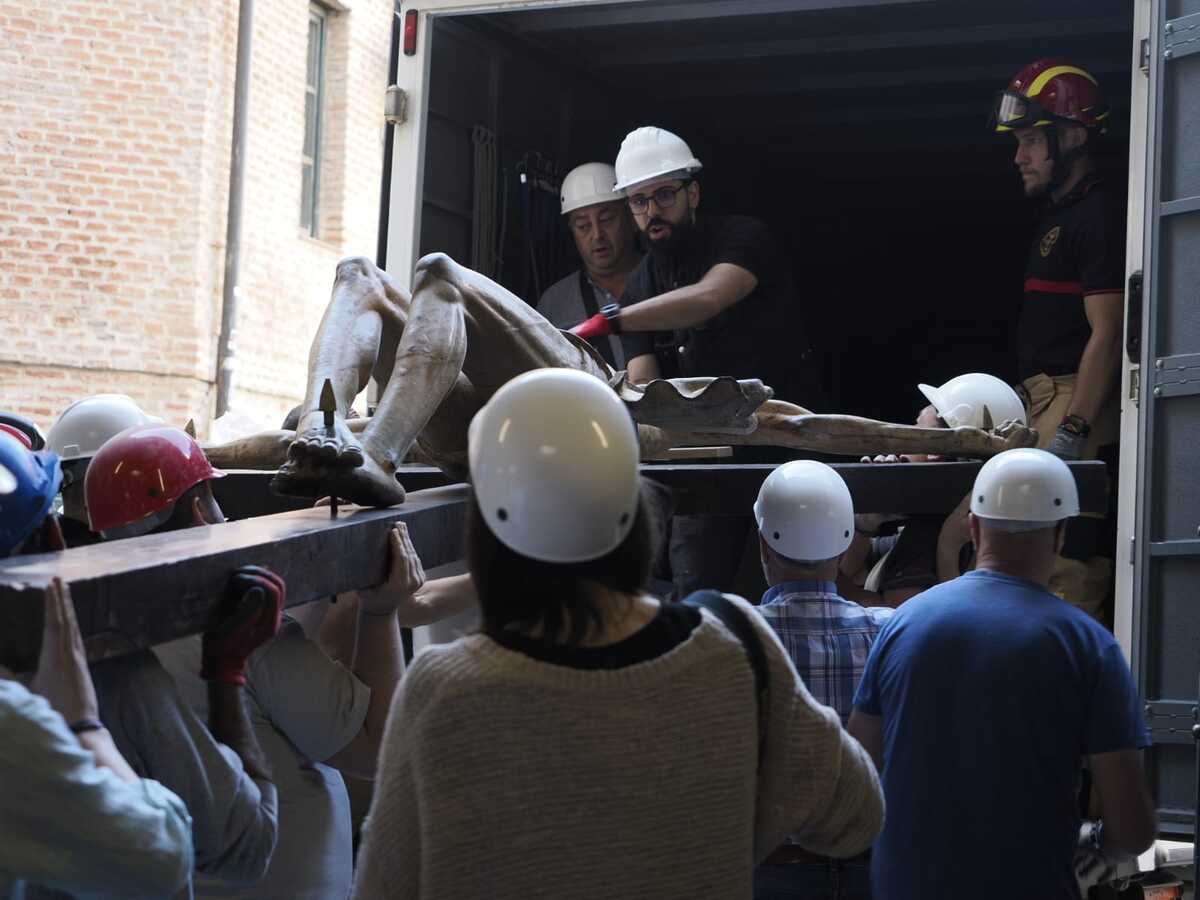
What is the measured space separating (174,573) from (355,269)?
2106 mm

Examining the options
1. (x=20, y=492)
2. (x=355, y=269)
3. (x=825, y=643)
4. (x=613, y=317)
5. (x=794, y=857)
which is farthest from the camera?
(x=613, y=317)

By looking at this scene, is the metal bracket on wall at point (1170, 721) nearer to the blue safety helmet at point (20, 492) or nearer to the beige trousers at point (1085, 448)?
the beige trousers at point (1085, 448)

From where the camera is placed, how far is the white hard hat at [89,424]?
480cm

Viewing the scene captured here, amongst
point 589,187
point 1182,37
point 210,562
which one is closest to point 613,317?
point 589,187

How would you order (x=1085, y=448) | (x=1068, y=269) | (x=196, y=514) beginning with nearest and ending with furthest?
1. (x=196, y=514)
2. (x=1085, y=448)
3. (x=1068, y=269)

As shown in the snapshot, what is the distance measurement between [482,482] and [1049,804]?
5.73 ft

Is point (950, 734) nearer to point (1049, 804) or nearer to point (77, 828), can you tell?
point (1049, 804)

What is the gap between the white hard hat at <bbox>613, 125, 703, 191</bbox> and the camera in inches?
264

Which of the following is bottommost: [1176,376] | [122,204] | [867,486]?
[867,486]

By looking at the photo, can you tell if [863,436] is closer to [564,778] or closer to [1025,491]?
[1025,491]

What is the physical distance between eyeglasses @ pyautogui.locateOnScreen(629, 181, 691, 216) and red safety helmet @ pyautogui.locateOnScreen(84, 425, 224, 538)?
3.94m

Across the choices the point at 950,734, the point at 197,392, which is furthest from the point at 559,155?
the point at 197,392

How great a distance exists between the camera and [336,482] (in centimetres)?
328

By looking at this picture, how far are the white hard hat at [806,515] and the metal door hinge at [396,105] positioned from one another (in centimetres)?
297
